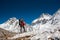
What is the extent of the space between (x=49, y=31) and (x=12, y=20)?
6451 inches

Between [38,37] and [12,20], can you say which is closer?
[38,37]

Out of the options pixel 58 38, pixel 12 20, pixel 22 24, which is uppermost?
pixel 12 20

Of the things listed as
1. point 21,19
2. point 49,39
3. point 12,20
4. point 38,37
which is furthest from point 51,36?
point 12,20

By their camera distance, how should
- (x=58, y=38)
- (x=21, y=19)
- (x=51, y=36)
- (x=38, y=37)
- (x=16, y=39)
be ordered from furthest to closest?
(x=21, y=19) → (x=16, y=39) → (x=38, y=37) → (x=51, y=36) → (x=58, y=38)

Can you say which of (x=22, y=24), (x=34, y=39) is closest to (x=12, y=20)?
(x=22, y=24)

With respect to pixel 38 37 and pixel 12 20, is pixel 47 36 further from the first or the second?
pixel 12 20

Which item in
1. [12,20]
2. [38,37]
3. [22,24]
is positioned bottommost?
[38,37]

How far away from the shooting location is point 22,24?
154 feet

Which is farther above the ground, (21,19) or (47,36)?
(21,19)

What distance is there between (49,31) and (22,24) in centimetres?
1210

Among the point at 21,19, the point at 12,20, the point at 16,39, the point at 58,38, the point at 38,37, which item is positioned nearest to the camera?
the point at 58,38

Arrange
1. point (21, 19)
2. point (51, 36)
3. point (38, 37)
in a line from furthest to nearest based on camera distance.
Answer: point (21, 19) → point (38, 37) → point (51, 36)

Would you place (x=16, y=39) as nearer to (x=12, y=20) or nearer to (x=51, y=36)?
(x=51, y=36)

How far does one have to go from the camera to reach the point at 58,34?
31234mm
